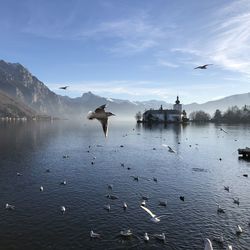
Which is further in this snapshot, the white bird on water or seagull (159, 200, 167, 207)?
seagull (159, 200, 167, 207)

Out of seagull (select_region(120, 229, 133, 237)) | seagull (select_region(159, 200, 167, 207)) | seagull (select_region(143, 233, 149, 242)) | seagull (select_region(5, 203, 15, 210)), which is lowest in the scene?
A: seagull (select_region(143, 233, 149, 242))

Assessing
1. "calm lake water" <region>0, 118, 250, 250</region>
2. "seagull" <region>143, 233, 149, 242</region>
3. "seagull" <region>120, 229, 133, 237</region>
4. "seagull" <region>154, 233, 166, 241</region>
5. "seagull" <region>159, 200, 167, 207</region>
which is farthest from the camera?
"seagull" <region>159, 200, 167, 207</region>

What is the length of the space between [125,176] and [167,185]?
1305cm

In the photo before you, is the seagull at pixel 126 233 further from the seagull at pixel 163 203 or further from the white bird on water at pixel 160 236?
the seagull at pixel 163 203

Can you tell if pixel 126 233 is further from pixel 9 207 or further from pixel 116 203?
pixel 9 207

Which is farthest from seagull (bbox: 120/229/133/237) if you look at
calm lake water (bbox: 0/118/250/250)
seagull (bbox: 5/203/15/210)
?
seagull (bbox: 5/203/15/210)

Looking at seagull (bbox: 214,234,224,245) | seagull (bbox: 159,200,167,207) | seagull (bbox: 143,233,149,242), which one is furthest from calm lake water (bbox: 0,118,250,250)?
seagull (bbox: 159,200,167,207)

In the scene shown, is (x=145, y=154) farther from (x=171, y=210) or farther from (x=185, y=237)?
(x=185, y=237)

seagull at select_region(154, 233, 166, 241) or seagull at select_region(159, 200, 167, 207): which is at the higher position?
seagull at select_region(159, 200, 167, 207)

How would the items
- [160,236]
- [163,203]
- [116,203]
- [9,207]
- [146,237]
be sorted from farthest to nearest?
[116,203] → [163,203] → [9,207] → [160,236] → [146,237]

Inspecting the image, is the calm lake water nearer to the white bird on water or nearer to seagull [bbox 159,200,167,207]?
the white bird on water

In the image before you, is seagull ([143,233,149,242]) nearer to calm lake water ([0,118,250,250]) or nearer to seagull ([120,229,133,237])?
calm lake water ([0,118,250,250])

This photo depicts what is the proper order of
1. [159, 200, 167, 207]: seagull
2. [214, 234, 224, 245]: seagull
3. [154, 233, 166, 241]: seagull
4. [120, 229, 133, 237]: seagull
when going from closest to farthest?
[214, 234, 224, 245]: seagull, [154, 233, 166, 241]: seagull, [120, 229, 133, 237]: seagull, [159, 200, 167, 207]: seagull

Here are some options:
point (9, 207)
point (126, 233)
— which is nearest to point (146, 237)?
point (126, 233)
